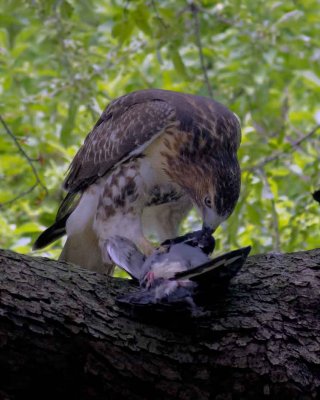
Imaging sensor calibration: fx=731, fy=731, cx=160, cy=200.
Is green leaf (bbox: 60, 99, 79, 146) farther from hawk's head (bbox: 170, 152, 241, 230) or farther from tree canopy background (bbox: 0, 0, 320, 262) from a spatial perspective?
hawk's head (bbox: 170, 152, 241, 230)

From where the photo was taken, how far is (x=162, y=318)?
8.68 feet

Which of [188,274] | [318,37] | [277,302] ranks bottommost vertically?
[318,37]

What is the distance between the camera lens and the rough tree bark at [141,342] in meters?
2.35

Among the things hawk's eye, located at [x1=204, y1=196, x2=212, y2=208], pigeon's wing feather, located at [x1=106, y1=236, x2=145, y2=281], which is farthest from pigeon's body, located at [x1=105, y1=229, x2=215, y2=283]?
hawk's eye, located at [x1=204, y1=196, x2=212, y2=208]

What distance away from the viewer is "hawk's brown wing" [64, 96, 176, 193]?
3.97m

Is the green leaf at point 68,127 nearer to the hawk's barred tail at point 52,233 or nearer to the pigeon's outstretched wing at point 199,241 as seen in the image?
the hawk's barred tail at point 52,233

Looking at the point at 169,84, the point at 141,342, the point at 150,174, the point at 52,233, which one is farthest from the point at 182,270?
the point at 169,84

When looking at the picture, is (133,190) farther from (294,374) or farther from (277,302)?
(294,374)

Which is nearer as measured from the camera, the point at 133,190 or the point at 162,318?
the point at 162,318

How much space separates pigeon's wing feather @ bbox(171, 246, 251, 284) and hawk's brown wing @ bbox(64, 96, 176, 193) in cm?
139

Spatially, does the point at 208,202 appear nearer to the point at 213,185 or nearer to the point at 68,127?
the point at 213,185

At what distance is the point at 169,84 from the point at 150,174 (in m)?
2.40

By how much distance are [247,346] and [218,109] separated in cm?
194

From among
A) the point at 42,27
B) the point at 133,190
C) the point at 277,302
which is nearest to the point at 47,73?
the point at 42,27
